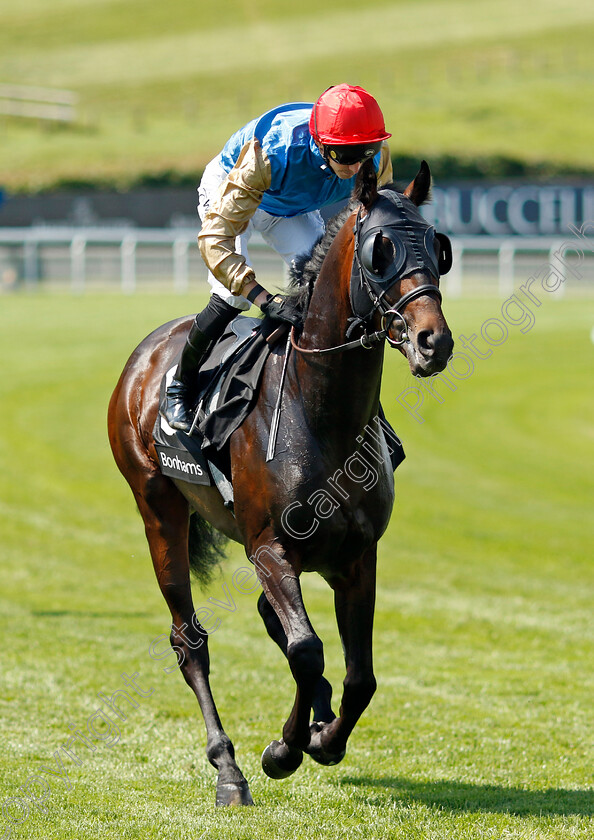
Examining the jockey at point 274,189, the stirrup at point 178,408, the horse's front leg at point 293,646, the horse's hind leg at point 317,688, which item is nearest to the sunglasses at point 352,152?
the jockey at point 274,189

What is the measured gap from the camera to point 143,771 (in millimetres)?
4715

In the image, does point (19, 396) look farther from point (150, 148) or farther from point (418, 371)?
point (150, 148)

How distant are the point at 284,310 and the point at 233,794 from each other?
1.81 meters

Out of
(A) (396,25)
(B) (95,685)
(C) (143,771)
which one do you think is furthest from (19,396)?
(A) (396,25)

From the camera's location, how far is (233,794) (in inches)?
169

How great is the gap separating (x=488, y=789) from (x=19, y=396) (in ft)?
40.2

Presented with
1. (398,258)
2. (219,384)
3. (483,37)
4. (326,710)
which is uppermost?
(483,37)

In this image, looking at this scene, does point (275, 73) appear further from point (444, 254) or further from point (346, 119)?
point (444, 254)

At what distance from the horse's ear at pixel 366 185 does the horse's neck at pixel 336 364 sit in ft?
0.46

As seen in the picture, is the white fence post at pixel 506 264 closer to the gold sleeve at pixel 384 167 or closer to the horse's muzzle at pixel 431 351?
the gold sleeve at pixel 384 167

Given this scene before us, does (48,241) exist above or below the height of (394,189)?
below

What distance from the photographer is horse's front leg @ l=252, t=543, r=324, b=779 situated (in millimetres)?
3867

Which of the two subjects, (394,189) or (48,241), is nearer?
(394,189)

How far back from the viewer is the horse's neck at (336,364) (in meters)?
3.88
